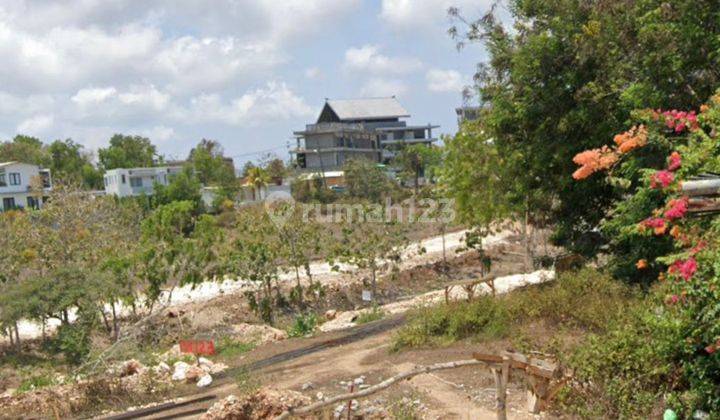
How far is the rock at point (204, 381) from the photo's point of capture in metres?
11.3

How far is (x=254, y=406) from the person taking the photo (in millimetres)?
8453

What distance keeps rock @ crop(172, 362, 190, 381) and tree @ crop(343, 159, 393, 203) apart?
30.6 metres

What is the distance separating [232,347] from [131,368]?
3214 millimetres

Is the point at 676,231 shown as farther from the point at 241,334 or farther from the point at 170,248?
the point at 170,248

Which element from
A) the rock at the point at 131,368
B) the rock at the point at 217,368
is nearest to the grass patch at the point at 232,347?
the rock at the point at 217,368

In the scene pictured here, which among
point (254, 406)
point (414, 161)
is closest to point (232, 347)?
point (254, 406)

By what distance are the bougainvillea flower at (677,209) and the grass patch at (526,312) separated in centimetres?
208

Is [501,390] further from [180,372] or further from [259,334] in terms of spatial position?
[259,334]

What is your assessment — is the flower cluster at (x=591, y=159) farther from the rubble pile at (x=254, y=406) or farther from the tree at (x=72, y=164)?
the tree at (x=72, y=164)

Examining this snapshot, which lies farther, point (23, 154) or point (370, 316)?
point (23, 154)

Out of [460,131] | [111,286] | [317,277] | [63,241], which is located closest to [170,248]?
[111,286]

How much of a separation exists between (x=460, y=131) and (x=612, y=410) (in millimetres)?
14151

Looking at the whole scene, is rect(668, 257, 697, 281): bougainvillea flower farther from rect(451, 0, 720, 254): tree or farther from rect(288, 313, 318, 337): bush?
rect(288, 313, 318, 337): bush

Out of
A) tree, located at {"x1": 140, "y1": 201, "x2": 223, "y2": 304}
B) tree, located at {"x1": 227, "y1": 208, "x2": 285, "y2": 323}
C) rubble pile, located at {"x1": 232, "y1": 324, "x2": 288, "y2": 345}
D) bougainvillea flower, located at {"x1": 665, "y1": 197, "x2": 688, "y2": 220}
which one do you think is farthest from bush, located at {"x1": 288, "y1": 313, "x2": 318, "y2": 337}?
bougainvillea flower, located at {"x1": 665, "y1": 197, "x2": 688, "y2": 220}
